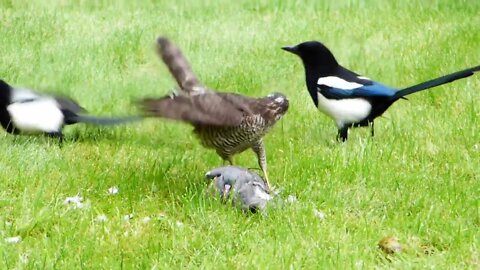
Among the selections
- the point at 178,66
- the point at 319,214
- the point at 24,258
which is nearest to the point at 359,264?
the point at 319,214

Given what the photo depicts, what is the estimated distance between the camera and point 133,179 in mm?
4312

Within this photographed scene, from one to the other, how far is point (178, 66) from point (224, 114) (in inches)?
35.5

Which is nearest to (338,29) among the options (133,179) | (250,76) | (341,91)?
(250,76)

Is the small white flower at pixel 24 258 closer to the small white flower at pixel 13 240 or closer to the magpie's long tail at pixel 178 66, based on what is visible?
the small white flower at pixel 13 240

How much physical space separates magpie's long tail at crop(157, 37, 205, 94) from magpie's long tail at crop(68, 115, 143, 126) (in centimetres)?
34

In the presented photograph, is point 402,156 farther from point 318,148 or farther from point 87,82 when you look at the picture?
point 87,82

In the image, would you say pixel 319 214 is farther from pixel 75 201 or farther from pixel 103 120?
pixel 103 120

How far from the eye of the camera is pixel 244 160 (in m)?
4.94

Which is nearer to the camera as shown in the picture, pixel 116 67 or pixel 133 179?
pixel 133 179

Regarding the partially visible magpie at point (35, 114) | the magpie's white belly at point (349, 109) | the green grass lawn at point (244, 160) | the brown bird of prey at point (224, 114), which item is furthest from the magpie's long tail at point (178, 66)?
the magpie's white belly at point (349, 109)

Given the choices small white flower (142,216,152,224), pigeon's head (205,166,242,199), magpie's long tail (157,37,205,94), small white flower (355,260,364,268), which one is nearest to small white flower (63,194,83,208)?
small white flower (142,216,152,224)

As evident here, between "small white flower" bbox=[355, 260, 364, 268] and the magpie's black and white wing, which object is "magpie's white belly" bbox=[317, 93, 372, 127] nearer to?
the magpie's black and white wing

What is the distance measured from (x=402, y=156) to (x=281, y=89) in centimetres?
196

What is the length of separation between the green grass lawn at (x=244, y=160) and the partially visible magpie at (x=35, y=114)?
0.34 ft
